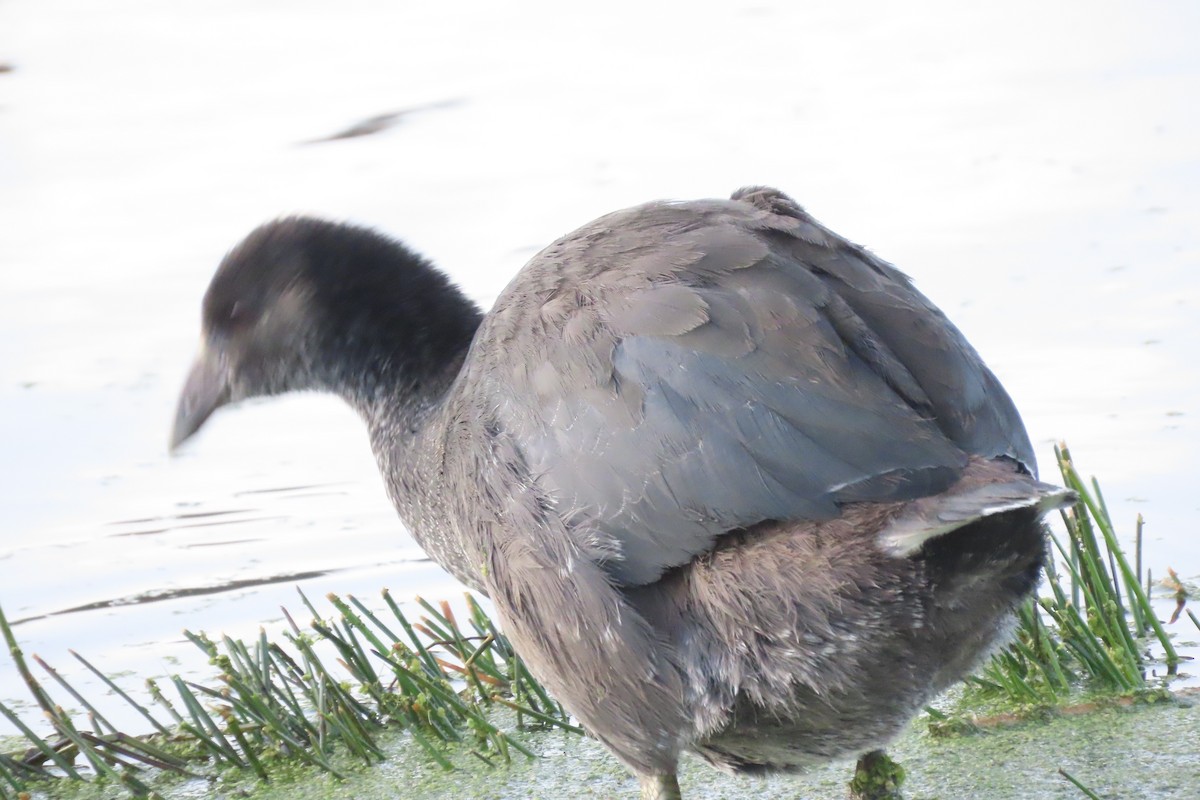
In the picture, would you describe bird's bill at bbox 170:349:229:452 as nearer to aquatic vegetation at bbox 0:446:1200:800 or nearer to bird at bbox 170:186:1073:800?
aquatic vegetation at bbox 0:446:1200:800

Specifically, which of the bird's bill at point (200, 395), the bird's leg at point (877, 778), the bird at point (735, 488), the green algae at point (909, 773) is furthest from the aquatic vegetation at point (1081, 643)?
the bird's bill at point (200, 395)

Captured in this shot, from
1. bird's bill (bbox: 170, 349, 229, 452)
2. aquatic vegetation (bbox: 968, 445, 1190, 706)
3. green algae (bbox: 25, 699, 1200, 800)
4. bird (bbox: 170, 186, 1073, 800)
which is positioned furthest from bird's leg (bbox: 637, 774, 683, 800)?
bird's bill (bbox: 170, 349, 229, 452)

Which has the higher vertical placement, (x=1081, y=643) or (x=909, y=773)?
(x=1081, y=643)

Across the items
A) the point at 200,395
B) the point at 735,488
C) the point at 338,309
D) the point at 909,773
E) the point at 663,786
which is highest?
the point at 338,309

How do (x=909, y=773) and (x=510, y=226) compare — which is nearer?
(x=909, y=773)

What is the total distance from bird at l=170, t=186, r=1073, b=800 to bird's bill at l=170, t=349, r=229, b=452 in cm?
107

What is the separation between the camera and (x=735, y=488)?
363 cm

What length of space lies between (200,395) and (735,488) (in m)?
2.23

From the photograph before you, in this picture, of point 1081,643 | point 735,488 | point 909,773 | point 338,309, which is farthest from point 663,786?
point 338,309

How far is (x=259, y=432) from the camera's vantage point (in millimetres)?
7750

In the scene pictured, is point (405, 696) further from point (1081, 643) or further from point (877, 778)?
point (1081, 643)

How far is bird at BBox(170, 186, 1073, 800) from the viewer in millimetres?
3520

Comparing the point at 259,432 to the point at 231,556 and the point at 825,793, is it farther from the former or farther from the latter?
the point at 825,793

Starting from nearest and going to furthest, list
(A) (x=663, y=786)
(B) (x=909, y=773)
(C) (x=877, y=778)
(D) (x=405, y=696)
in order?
(A) (x=663, y=786), (C) (x=877, y=778), (B) (x=909, y=773), (D) (x=405, y=696)
